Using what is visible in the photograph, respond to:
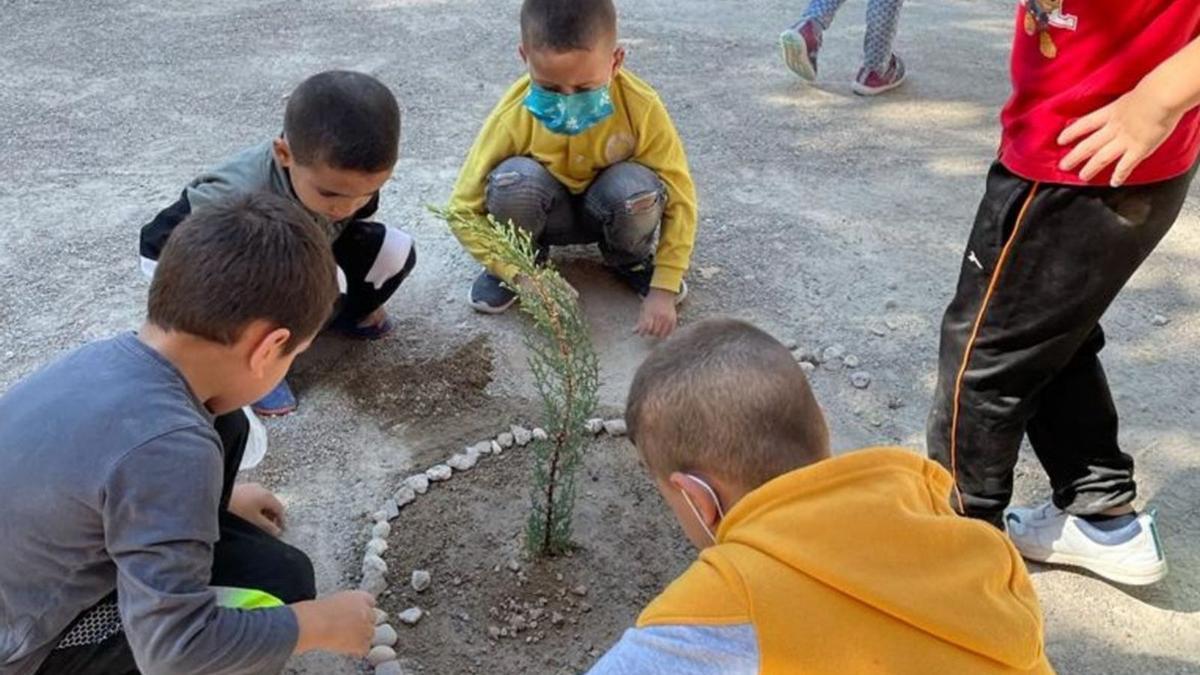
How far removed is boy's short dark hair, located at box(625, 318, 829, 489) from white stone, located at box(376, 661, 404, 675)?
0.86m

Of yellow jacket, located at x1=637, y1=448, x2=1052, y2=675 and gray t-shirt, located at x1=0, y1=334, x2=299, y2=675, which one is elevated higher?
yellow jacket, located at x1=637, y1=448, x2=1052, y2=675

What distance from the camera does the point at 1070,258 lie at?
6.93 ft

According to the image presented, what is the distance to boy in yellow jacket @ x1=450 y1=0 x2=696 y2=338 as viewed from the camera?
320 cm

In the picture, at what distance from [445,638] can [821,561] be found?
1188mm

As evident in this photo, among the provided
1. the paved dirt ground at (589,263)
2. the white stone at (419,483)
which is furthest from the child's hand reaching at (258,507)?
the white stone at (419,483)

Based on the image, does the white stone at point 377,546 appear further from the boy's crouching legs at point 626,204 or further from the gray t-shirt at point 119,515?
the boy's crouching legs at point 626,204

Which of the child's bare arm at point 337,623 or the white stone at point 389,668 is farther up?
the child's bare arm at point 337,623

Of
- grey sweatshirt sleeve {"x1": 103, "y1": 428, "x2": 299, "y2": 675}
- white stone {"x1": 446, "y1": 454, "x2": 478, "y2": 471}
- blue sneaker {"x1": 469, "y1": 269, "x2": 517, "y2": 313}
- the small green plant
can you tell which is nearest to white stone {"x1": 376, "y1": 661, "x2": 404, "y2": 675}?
the small green plant

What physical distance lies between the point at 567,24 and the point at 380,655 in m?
1.62

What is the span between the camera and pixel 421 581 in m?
2.44

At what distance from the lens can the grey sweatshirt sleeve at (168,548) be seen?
1659 millimetres

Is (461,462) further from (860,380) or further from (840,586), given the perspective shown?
(840,586)

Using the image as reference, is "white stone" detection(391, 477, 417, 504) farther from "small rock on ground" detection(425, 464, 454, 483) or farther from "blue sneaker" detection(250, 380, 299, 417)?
"blue sneaker" detection(250, 380, 299, 417)

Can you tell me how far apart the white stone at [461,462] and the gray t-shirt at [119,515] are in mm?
981
